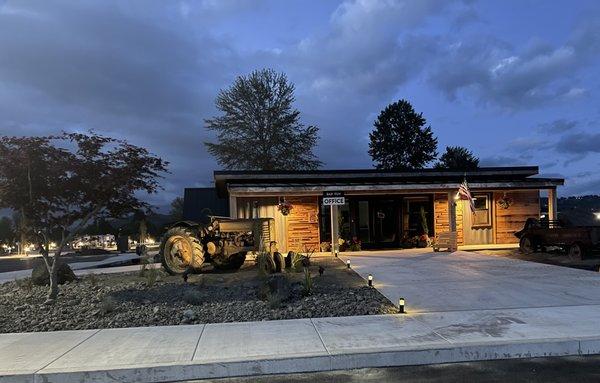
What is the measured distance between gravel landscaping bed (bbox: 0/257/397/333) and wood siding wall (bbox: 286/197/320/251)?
9454mm

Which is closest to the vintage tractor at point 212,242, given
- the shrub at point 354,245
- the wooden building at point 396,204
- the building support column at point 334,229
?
the building support column at point 334,229

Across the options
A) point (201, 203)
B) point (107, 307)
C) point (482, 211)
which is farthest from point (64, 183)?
point (201, 203)

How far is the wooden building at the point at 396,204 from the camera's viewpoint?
72.2 ft

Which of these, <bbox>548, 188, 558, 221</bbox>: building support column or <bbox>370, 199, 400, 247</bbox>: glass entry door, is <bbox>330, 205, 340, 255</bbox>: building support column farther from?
<bbox>548, 188, 558, 221</bbox>: building support column

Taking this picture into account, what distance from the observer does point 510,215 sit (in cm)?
2355

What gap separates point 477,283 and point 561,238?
7176 mm

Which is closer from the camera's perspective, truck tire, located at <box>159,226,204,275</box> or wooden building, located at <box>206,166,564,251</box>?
truck tire, located at <box>159,226,204,275</box>

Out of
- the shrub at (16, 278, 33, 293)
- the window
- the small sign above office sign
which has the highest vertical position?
the small sign above office sign

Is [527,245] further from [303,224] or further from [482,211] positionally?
[303,224]

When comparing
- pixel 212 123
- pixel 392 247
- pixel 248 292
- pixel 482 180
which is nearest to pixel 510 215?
pixel 482 180

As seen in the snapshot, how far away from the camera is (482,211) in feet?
77.3

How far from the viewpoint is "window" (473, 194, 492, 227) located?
2345cm

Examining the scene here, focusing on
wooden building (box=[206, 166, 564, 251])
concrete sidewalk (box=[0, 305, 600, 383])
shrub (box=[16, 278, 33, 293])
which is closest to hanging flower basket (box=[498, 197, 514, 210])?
wooden building (box=[206, 166, 564, 251])

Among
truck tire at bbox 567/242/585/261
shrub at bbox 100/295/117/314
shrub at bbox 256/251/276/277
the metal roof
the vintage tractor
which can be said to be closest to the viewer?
shrub at bbox 100/295/117/314
